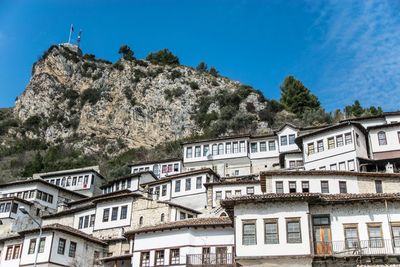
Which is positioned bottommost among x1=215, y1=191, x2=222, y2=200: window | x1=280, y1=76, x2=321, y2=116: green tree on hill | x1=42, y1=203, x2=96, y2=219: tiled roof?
x1=42, y1=203, x2=96, y2=219: tiled roof

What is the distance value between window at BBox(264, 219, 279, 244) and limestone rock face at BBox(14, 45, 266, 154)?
219 ft

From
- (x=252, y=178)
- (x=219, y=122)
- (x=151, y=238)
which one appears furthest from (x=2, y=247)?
(x=219, y=122)

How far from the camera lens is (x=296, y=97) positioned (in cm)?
10888

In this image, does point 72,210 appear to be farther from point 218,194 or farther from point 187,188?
point 218,194

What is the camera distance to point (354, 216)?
3241 cm

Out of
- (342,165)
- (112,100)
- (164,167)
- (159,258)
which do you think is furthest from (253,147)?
(112,100)

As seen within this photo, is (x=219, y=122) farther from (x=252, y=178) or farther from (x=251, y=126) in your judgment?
(x=252, y=178)

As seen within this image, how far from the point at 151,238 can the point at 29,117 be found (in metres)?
87.1

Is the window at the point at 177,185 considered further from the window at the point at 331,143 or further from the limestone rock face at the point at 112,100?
the limestone rock face at the point at 112,100

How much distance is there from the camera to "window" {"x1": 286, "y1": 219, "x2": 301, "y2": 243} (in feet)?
102

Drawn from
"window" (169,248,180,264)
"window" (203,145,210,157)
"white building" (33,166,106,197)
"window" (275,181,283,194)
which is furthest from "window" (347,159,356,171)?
"white building" (33,166,106,197)

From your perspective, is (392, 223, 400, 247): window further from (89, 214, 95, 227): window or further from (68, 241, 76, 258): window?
(89, 214, 95, 227): window

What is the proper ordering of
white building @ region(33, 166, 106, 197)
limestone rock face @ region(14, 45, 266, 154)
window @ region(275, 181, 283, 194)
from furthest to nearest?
limestone rock face @ region(14, 45, 266, 154) → white building @ region(33, 166, 106, 197) → window @ region(275, 181, 283, 194)

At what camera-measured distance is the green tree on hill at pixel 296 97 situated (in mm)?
107188
